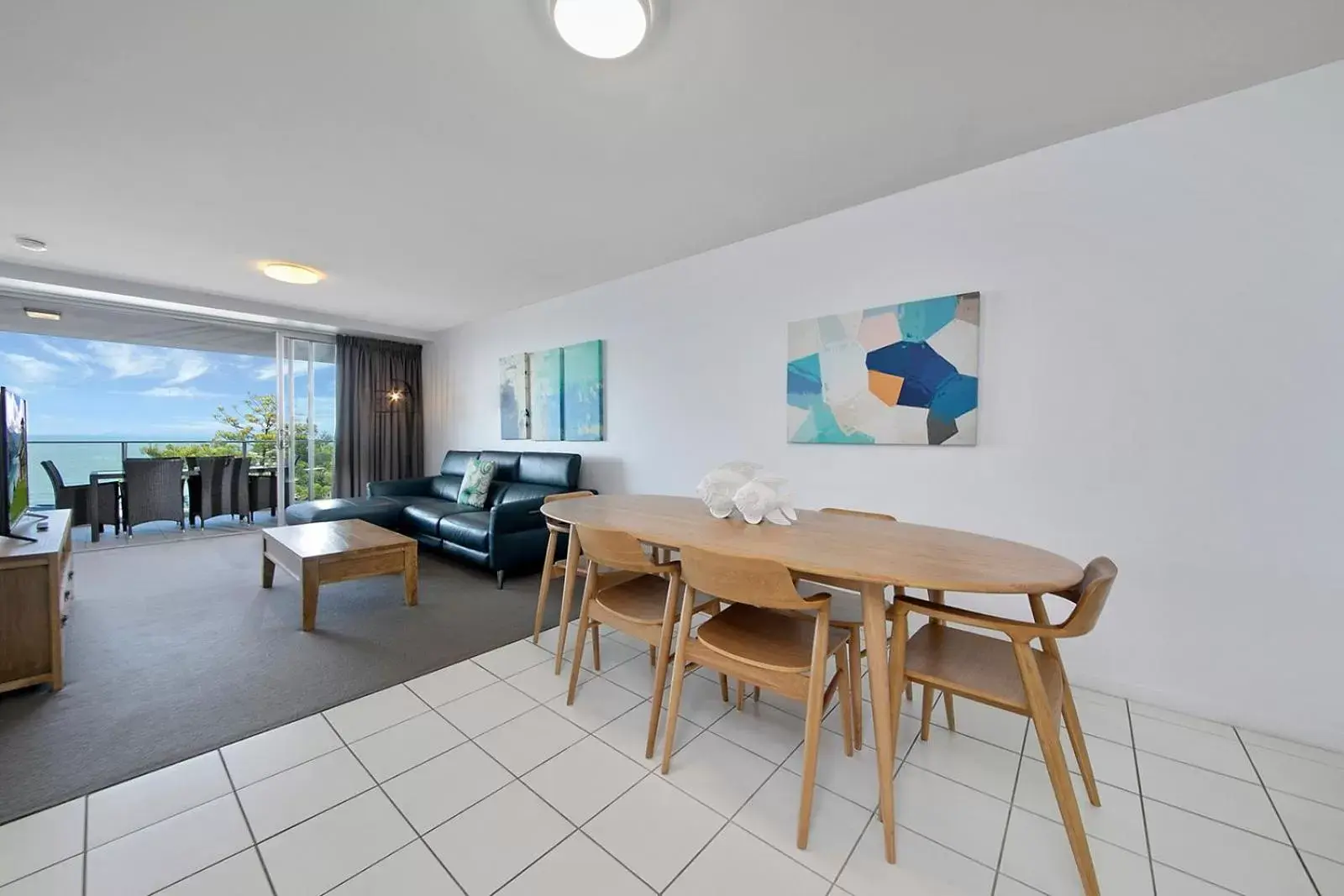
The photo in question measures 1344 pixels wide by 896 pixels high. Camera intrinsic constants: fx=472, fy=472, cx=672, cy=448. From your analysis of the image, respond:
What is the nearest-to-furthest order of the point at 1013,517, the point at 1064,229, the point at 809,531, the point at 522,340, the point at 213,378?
the point at 809,531
the point at 1064,229
the point at 1013,517
the point at 522,340
the point at 213,378

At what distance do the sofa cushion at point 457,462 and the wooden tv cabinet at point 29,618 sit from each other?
3.01 meters

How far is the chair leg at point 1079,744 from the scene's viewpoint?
137cm

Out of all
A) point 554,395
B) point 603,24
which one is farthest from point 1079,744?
point 554,395

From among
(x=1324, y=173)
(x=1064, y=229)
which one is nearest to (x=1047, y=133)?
(x=1064, y=229)

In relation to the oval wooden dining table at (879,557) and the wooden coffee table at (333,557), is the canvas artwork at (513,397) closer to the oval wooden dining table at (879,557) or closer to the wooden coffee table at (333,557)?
the wooden coffee table at (333,557)

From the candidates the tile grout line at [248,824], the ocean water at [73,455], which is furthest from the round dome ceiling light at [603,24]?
the ocean water at [73,455]

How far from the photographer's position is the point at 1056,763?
1190 millimetres

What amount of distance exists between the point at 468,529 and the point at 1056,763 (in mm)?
3530

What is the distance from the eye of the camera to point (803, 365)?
2.90 metres

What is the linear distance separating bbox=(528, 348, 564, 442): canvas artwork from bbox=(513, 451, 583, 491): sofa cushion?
13.1 inches

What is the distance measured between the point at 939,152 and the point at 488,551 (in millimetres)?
3573

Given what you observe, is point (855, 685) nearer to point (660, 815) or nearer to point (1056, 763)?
point (1056, 763)

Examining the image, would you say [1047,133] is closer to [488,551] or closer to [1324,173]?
[1324,173]

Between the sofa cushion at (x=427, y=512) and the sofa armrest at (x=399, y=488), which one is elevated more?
the sofa armrest at (x=399, y=488)
